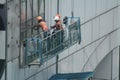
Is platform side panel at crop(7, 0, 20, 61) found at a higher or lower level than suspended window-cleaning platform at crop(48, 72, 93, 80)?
higher

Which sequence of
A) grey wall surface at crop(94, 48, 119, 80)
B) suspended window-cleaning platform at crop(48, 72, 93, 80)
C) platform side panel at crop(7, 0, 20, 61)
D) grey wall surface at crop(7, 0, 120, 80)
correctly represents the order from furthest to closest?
grey wall surface at crop(94, 48, 119, 80)
suspended window-cleaning platform at crop(48, 72, 93, 80)
grey wall surface at crop(7, 0, 120, 80)
platform side panel at crop(7, 0, 20, 61)

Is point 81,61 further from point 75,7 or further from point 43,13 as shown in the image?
point 43,13

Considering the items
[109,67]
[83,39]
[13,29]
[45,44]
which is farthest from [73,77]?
[109,67]

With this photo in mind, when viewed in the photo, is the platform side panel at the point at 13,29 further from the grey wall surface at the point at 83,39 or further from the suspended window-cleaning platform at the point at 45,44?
the suspended window-cleaning platform at the point at 45,44

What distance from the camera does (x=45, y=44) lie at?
17312 millimetres

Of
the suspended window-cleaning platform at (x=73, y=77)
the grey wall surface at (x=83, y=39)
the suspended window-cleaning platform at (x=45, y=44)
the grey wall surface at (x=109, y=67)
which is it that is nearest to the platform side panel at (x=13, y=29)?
the grey wall surface at (x=83, y=39)

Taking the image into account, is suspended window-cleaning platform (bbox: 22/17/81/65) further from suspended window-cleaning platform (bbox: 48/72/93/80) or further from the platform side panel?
suspended window-cleaning platform (bbox: 48/72/93/80)

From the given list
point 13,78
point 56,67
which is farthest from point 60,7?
point 13,78

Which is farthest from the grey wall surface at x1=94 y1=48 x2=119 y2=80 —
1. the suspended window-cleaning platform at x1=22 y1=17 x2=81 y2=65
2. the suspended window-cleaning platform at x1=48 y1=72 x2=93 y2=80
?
the suspended window-cleaning platform at x1=22 y1=17 x2=81 y2=65

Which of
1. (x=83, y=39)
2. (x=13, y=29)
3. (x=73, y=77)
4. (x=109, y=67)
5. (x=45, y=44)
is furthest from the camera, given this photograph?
(x=109, y=67)

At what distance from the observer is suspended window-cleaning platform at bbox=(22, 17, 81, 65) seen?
16875mm

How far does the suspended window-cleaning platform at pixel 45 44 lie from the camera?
16875mm

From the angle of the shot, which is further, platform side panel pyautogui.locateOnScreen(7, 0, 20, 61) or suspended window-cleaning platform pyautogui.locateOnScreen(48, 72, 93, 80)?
suspended window-cleaning platform pyautogui.locateOnScreen(48, 72, 93, 80)

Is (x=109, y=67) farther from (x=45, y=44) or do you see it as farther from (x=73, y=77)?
(x=45, y=44)
